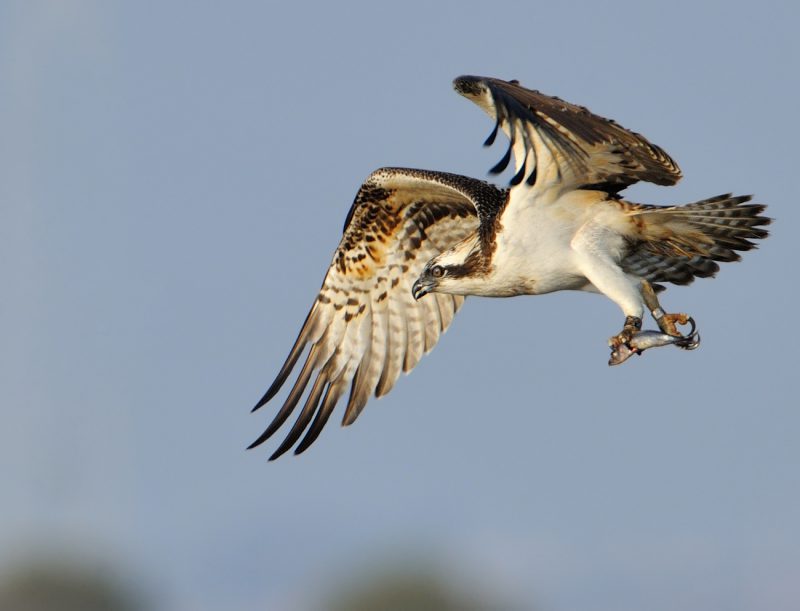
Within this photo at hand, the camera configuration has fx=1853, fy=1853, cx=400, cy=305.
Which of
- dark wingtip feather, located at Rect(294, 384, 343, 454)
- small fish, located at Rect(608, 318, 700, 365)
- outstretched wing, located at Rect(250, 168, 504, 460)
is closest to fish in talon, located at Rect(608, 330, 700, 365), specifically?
small fish, located at Rect(608, 318, 700, 365)

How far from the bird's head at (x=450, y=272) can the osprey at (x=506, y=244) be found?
0.01m

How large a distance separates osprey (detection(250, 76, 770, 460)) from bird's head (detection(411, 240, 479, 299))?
0.04 ft

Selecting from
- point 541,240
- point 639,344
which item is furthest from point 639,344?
point 541,240

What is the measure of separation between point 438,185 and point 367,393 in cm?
229

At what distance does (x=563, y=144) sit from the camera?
47.0 ft

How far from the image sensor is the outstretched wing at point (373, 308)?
17281 mm

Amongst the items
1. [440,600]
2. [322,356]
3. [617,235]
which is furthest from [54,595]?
[617,235]

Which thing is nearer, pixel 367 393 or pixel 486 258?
pixel 486 258

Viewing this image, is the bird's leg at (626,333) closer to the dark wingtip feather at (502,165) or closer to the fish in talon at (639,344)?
the fish in talon at (639,344)

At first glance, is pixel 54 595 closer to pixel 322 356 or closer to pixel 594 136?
pixel 322 356

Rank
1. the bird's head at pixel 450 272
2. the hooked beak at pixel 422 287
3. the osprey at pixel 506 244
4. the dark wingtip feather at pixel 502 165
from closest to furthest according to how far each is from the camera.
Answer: the dark wingtip feather at pixel 502 165 < the osprey at pixel 506 244 < the bird's head at pixel 450 272 < the hooked beak at pixel 422 287

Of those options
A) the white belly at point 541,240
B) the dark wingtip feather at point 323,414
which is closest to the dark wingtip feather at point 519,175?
the white belly at point 541,240

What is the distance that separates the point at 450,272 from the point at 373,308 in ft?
7.04

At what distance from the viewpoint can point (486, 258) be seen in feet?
50.8
